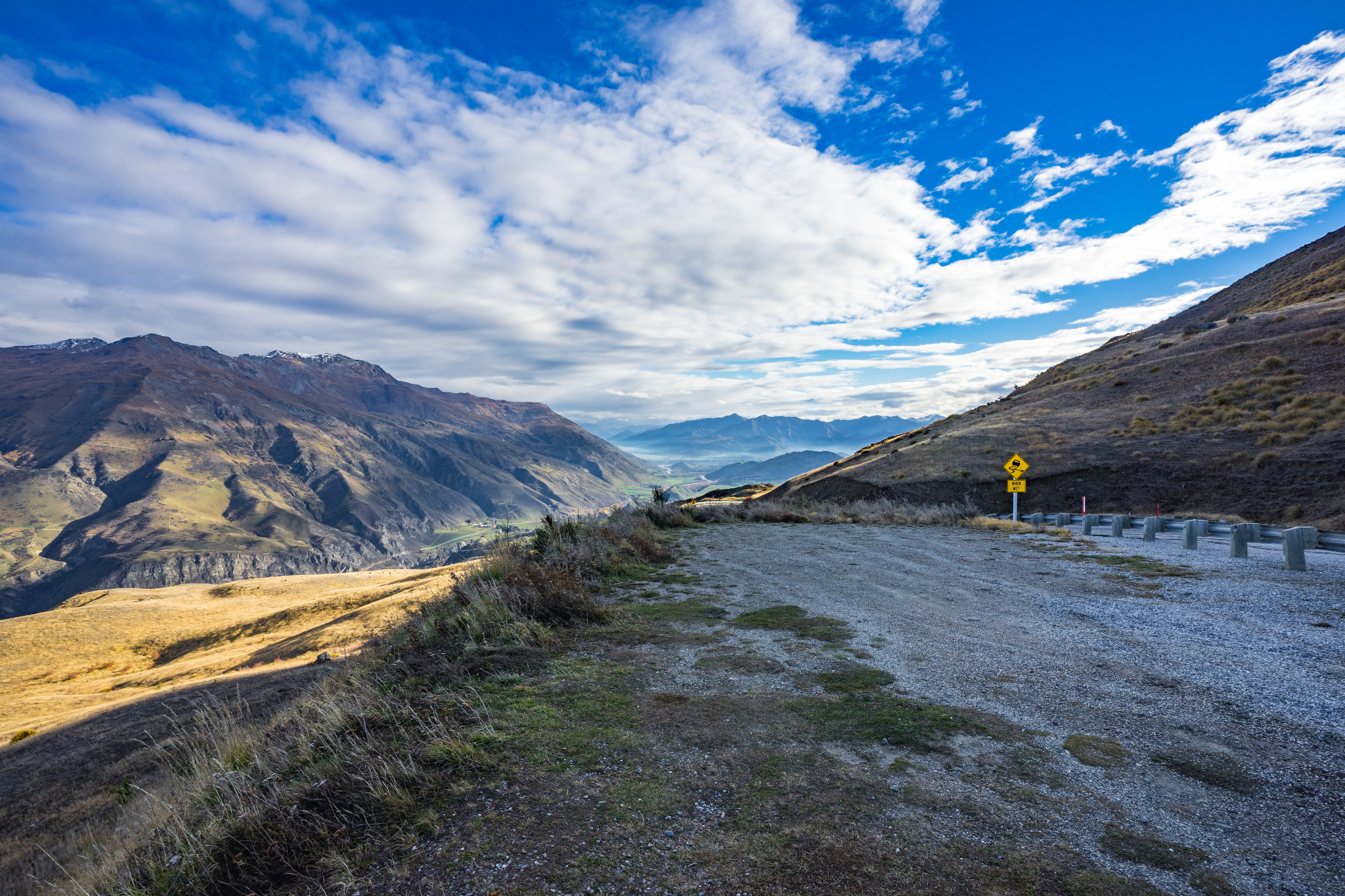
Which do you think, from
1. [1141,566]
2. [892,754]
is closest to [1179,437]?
[1141,566]

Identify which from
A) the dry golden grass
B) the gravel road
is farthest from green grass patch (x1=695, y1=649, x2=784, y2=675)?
the dry golden grass

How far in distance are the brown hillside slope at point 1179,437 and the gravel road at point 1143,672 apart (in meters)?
13.7

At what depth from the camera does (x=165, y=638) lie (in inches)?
1463

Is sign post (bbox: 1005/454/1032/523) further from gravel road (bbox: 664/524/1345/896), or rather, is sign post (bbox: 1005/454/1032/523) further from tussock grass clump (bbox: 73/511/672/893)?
tussock grass clump (bbox: 73/511/672/893)

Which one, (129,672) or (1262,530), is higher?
(1262,530)

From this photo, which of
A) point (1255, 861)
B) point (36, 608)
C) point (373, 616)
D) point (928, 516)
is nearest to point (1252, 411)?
point (928, 516)

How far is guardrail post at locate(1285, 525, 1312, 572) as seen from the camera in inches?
386

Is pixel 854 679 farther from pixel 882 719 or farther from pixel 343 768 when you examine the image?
pixel 343 768

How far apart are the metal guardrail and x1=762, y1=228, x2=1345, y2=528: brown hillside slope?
541 centimetres

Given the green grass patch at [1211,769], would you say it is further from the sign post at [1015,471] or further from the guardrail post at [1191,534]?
the sign post at [1015,471]

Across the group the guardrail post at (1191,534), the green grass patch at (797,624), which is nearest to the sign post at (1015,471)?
the guardrail post at (1191,534)

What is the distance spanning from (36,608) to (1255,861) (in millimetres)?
281012

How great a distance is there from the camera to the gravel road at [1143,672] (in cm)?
318

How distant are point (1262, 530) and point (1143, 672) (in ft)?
41.2
